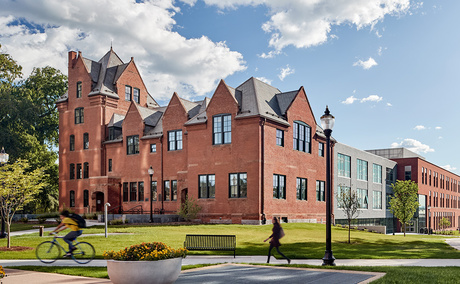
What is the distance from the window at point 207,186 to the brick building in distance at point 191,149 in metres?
0.09

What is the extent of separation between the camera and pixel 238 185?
4125 centimetres

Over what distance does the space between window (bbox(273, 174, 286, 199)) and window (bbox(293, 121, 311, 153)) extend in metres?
4.23

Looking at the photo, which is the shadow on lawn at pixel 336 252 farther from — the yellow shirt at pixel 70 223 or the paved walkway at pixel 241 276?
the yellow shirt at pixel 70 223

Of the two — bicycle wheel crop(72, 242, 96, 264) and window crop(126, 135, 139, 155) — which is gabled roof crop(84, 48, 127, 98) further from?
bicycle wheel crop(72, 242, 96, 264)

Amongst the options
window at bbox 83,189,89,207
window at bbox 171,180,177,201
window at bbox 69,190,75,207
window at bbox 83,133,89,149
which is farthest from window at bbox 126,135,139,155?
window at bbox 69,190,75,207

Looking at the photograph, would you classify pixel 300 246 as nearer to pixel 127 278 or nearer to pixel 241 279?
pixel 241 279

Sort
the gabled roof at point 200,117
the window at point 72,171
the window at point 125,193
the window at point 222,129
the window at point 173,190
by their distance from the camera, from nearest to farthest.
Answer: the window at point 222,129 → the gabled roof at point 200,117 → the window at point 173,190 → the window at point 125,193 → the window at point 72,171

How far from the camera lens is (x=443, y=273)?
15.3 meters

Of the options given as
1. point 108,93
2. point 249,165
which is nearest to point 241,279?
point 249,165

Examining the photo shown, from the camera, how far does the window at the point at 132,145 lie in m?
50.5

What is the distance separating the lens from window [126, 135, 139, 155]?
166ft

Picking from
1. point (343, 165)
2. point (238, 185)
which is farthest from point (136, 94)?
point (343, 165)

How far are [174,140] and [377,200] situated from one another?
1510 inches

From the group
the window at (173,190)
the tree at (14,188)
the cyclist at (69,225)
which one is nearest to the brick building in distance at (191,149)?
the window at (173,190)
